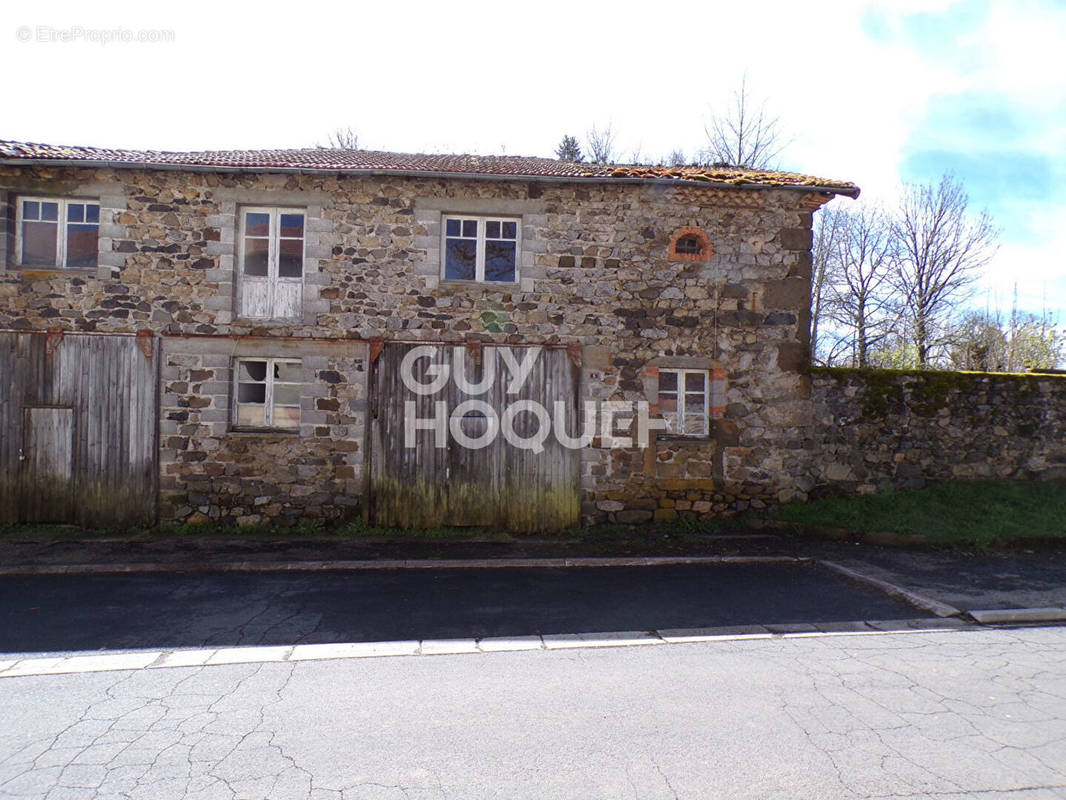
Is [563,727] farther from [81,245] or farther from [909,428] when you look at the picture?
[81,245]

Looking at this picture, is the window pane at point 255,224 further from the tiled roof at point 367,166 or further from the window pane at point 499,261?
the window pane at point 499,261

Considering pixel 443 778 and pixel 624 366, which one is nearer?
pixel 443 778

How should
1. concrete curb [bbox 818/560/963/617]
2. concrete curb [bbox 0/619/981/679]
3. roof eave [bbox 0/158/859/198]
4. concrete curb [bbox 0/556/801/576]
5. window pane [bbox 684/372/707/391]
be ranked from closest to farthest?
concrete curb [bbox 0/619/981/679]
concrete curb [bbox 818/560/963/617]
concrete curb [bbox 0/556/801/576]
roof eave [bbox 0/158/859/198]
window pane [bbox 684/372/707/391]

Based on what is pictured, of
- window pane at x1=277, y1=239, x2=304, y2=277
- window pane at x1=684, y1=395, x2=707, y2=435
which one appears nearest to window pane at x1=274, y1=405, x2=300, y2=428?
window pane at x1=277, y1=239, x2=304, y2=277

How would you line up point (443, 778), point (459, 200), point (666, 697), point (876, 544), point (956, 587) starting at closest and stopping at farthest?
point (443, 778) → point (666, 697) → point (956, 587) → point (876, 544) → point (459, 200)

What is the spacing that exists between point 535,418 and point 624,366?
5.12 feet

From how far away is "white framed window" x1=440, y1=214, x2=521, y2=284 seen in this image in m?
9.56

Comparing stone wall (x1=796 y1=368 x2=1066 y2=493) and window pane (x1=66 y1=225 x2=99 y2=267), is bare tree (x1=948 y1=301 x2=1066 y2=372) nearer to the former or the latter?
stone wall (x1=796 y1=368 x2=1066 y2=493)

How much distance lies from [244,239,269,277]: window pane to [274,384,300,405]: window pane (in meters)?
1.72

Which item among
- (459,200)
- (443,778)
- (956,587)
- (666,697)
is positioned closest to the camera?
(443,778)

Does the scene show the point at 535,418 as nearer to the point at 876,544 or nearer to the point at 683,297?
the point at 683,297

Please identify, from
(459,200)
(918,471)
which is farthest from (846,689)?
(459,200)

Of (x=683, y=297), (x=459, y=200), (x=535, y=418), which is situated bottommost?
(x=535, y=418)

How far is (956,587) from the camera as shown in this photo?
677 centimetres
